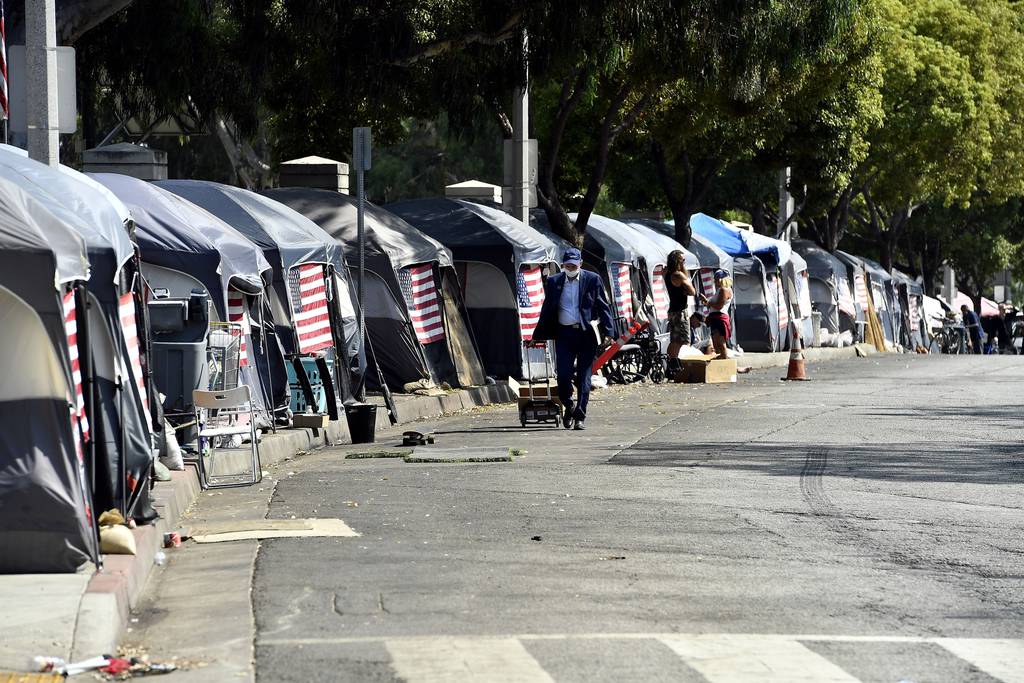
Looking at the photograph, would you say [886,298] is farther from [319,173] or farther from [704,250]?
[319,173]

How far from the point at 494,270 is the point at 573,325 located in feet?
23.3

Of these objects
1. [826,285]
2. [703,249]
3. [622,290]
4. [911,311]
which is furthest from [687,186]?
[911,311]

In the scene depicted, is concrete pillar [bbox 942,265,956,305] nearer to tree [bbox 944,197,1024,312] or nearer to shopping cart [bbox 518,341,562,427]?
tree [bbox 944,197,1024,312]

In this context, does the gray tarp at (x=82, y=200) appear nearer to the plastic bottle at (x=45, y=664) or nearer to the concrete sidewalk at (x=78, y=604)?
the concrete sidewalk at (x=78, y=604)

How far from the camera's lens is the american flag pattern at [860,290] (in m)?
46.6

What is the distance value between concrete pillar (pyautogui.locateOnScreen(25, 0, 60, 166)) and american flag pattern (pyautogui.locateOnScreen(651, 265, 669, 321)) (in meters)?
19.5

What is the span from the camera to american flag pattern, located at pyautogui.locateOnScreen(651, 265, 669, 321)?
105 feet

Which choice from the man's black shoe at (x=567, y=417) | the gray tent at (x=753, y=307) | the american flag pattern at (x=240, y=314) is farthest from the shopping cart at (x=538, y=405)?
the gray tent at (x=753, y=307)

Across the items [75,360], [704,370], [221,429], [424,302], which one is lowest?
[221,429]

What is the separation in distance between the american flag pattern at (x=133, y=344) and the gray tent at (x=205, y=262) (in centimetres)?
309

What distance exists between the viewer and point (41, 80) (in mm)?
13086

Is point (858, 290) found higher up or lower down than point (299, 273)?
higher up

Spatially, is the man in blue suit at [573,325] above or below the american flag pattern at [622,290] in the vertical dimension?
below

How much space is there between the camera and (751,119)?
34562 millimetres
